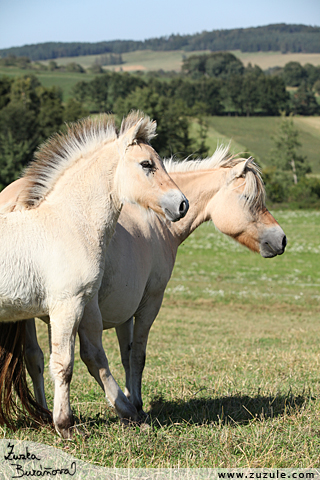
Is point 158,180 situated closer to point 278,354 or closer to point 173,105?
point 278,354

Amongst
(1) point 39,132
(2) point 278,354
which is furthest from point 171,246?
(1) point 39,132

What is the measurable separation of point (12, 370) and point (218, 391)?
2.77 metres

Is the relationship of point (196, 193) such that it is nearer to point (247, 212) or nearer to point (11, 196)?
point (247, 212)

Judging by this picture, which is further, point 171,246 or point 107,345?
point 107,345

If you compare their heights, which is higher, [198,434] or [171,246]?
[171,246]

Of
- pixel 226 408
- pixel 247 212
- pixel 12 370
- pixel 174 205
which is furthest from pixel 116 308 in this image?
pixel 247 212

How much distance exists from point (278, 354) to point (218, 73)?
17237cm

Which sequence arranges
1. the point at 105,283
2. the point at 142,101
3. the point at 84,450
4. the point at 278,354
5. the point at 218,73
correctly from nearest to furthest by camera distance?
the point at 84,450 < the point at 105,283 < the point at 278,354 < the point at 142,101 < the point at 218,73

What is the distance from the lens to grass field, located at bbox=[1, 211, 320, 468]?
13.2ft

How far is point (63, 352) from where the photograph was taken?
13.2 feet

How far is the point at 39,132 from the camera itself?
221 ft

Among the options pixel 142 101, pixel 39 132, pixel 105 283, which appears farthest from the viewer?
pixel 142 101
